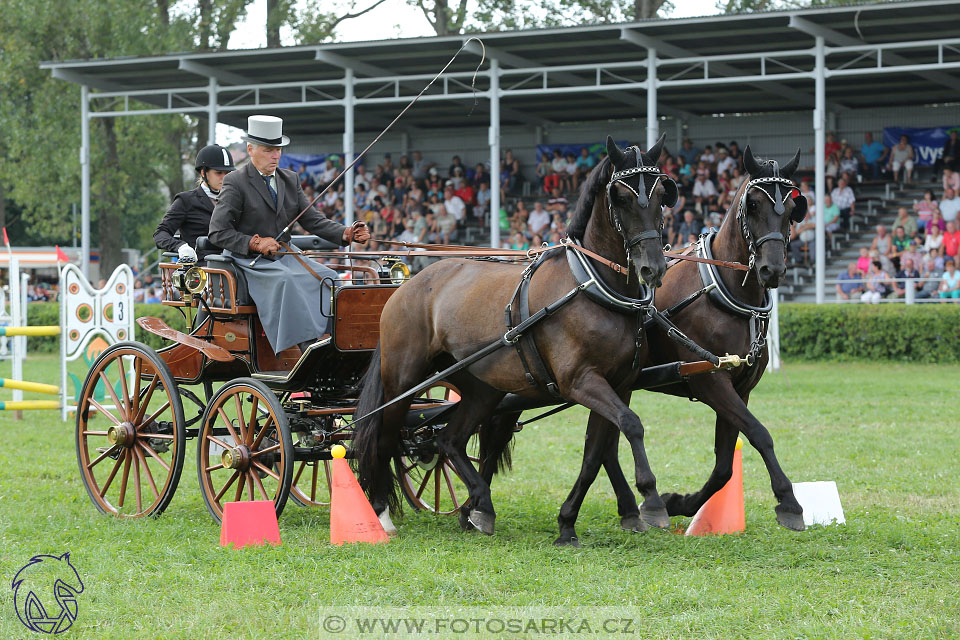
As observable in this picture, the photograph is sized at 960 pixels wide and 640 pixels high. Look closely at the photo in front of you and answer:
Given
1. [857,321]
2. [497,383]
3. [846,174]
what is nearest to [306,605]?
[497,383]

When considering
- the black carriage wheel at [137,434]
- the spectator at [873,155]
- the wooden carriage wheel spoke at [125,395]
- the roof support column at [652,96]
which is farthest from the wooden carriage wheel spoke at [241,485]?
the spectator at [873,155]

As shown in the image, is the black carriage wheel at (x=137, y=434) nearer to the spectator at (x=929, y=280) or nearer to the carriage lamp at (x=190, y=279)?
the carriage lamp at (x=190, y=279)

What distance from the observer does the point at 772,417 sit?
11812 millimetres

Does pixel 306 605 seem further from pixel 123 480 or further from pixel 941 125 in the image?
pixel 941 125

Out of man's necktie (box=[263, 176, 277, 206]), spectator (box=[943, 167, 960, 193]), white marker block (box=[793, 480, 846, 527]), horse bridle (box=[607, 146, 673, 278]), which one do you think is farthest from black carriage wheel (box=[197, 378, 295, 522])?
spectator (box=[943, 167, 960, 193])

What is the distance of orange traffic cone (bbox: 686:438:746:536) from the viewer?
6.39 meters

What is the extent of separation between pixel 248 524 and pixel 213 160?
9.73 feet

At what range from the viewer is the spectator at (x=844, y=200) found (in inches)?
842

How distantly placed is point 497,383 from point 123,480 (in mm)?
2732

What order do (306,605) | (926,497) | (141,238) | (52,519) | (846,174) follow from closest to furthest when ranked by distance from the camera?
(306,605)
(52,519)
(926,497)
(846,174)
(141,238)

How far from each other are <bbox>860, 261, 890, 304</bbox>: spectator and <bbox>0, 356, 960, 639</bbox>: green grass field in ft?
31.0

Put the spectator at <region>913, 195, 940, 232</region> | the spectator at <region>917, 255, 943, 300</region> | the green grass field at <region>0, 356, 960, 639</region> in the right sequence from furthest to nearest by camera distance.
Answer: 1. the spectator at <region>913, 195, 940, 232</region>
2. the spectator at <region>917, 255, 943, 300</region>
3. the green grass field at <region>0, 356, 960, 639</region>

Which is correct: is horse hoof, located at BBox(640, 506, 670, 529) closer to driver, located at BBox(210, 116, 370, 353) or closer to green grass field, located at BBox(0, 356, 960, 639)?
green grass field, located at BBox(0, 356, 960, 639)

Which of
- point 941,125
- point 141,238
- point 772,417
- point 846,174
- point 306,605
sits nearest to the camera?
point 306,605
